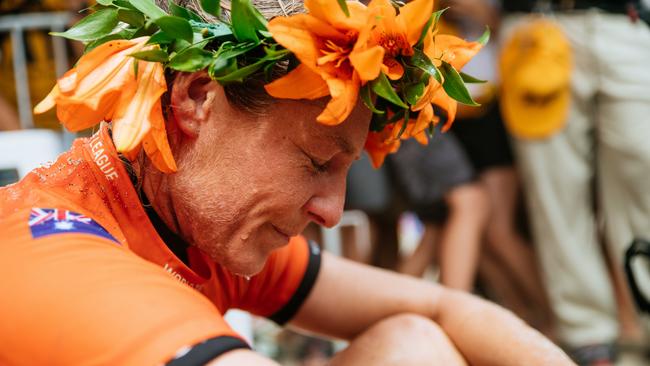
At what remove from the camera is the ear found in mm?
1445

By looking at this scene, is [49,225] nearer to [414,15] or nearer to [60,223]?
[60,223]

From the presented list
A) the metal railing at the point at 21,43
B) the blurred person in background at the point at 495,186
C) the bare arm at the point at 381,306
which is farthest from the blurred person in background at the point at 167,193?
the blurred person in background at the point at 495,186

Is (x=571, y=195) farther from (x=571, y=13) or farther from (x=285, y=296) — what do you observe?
(x=285, y=296)

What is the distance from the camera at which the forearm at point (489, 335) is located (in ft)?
5.87

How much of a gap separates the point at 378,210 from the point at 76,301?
7.83 ft

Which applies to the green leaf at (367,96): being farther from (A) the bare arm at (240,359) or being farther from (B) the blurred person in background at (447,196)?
(B) the blurred person in background at (447,196)

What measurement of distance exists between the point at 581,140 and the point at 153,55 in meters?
2.44

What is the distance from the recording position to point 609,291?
351 centimetres

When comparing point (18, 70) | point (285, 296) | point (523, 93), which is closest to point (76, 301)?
point (285, 296)

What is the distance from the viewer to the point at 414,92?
1478 mm

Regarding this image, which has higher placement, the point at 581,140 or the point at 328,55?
the point at 328,55

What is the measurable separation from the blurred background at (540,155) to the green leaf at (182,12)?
1774mm

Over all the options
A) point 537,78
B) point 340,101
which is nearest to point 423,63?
point 340,101

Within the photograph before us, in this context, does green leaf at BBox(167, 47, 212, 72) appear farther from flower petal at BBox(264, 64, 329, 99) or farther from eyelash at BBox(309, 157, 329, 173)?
eyelash at BBox(309, 157, 329, 173)
